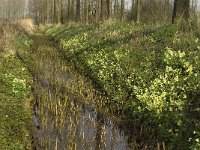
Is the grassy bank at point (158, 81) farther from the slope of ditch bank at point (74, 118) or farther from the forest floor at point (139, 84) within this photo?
the slope of ditch bank at point (74, 118)

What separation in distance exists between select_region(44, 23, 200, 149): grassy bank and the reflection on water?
50 centimetres

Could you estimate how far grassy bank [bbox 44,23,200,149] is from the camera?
6.27m

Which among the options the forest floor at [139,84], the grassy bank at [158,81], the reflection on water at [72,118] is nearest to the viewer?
the grassy bank at [158,81]

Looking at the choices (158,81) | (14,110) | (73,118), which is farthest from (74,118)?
(158,81)

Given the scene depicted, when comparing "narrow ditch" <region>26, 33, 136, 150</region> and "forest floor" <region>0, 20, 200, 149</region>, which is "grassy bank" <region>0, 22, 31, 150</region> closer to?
"forest floor" <region>0, 20, 200, 149</region>

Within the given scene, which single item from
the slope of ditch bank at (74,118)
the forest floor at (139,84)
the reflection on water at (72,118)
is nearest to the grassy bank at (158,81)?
the forest floor at (139,84)

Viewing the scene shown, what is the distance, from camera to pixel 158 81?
7273mm

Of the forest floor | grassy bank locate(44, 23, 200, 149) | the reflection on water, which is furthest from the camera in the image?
the reflection on water

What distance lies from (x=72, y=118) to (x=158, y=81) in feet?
7.02

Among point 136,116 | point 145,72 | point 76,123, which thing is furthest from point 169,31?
point 76,123

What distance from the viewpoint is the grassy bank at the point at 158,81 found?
20.6 feet

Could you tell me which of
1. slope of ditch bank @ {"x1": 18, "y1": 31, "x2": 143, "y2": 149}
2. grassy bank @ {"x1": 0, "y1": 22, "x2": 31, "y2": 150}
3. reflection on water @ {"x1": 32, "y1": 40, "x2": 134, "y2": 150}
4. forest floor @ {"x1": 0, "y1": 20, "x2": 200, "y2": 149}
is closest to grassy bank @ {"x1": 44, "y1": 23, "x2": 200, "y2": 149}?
forest floor @ {"x1": 0, "y1": 20, "x2": 200, "y2": 149}

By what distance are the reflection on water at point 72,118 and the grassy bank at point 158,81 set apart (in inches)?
19.8

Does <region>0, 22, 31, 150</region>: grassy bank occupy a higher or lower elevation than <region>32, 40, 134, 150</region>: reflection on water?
higher
